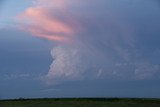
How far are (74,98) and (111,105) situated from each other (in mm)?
16247

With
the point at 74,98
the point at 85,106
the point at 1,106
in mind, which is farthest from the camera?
the point at 74,98

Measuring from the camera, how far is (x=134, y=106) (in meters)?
52.1

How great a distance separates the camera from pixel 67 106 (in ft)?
170

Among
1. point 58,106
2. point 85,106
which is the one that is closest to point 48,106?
point 58,106

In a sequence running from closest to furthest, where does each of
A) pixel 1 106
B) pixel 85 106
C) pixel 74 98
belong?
→ pixel 85 106 < pixel 1 106 < pixel 74 98

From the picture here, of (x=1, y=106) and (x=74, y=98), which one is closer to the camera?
(x=1, y=106)

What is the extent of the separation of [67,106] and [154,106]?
12244 mm

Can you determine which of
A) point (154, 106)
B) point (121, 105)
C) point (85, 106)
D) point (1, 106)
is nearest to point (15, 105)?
point (1, 106)

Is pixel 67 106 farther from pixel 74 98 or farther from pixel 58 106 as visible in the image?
pixel 74 98

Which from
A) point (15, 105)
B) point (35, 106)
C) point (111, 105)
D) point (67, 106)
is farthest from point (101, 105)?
point (15, 105)

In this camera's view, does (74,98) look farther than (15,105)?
Yes

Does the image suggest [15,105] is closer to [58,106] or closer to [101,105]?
[58,106]

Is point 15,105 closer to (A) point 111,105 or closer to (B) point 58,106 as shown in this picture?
(B) point 58,106

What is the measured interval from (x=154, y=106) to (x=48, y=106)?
14836mm
